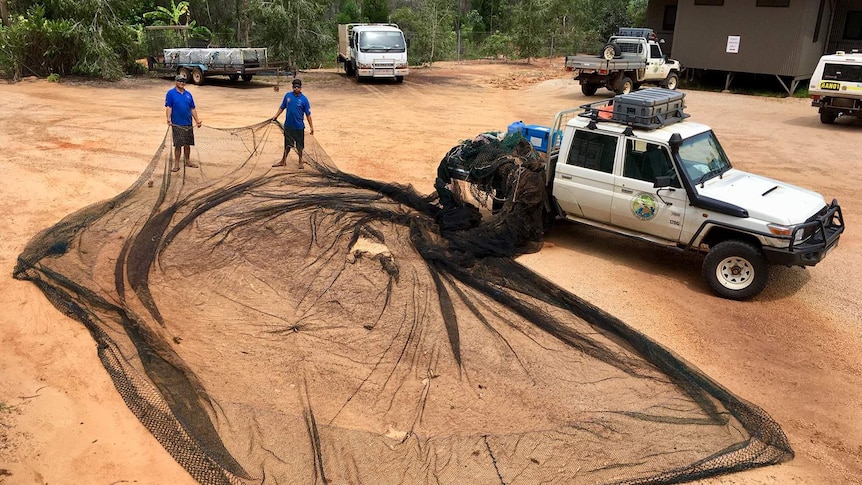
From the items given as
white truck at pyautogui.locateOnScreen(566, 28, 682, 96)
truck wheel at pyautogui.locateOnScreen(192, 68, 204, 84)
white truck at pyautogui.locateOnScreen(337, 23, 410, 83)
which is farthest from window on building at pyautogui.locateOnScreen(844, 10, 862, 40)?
truck wheel at pyautogui.locateOnScreen(192, 68, 204, 84)

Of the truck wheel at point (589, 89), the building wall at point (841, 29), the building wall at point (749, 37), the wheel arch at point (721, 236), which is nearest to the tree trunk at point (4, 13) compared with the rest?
the truck wheel at point (589, 89)

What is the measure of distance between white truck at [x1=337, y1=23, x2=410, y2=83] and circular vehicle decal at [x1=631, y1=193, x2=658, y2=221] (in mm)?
18401

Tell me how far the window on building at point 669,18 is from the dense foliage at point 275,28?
20.2ft

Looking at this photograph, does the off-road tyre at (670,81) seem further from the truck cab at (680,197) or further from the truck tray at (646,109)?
the truck tray at (646,109)

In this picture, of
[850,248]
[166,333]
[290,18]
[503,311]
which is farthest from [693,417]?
[290,18]

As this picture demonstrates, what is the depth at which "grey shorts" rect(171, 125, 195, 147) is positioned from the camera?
10203 mm

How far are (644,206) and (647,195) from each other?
0.14 meters

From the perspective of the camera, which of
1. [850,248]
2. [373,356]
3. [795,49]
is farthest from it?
[795,49]

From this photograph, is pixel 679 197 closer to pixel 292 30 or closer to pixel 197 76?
pixel 197 76

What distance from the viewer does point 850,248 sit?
372 inches

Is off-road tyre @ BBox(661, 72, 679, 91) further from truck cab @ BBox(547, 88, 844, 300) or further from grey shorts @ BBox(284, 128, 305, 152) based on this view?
grey shorts @ BBox(284, 128, 305, 152)

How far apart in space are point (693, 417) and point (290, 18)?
25746 mm

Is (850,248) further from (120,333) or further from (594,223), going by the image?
(120,333)

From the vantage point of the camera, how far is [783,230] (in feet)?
23.9
